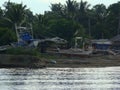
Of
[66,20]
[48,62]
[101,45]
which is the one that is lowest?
[101,45]

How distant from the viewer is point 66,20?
88.9 metres

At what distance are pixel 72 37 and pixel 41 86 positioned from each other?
52.0 m

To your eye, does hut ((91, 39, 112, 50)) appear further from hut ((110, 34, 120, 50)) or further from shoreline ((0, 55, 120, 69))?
shoreline ((0, 55, 120, 69))

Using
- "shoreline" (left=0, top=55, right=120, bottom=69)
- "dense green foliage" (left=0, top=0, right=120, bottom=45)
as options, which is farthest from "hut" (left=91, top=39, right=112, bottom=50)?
"shoreline" (left=0, top=55, right=120, bottom=69)

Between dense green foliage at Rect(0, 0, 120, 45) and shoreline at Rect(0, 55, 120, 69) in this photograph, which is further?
dense green foliage at Rect(0, 0, 120, 45)

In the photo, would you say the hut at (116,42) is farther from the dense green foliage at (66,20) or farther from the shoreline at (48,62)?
the shoreline at (48,62)

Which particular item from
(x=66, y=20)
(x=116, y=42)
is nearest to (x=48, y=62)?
(x=66, y=20)

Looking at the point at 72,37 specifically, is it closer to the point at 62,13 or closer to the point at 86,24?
the point at 62,13

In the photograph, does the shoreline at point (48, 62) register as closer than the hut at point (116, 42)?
Yes

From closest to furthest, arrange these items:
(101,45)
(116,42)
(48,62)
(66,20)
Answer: (48,62)
(66,20)
(101,45)
(116,42)

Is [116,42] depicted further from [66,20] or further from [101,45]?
[66,20]

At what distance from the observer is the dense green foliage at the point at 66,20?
76.1 meters

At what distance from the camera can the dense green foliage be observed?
76.1 metres

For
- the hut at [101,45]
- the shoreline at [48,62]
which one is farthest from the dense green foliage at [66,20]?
the shoreline at [48,62]
